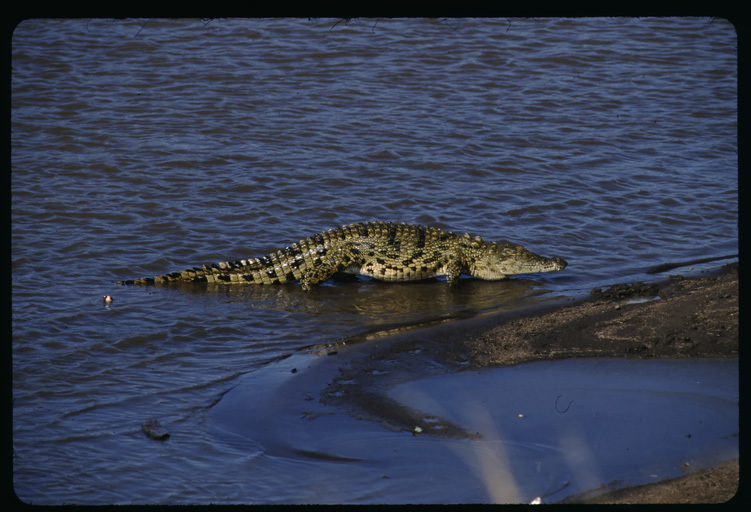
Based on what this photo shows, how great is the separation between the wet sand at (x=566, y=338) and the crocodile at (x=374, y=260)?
1319mm

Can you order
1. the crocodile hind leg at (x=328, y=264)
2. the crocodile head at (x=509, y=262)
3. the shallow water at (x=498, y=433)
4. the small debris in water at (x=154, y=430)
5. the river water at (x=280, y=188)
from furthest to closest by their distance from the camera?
the crocodile head at (x=509, y=262), the crocodile hind leg at (x=328, y=264), the river water at (x=280, y=188), the small debris in water at (x=154, y=430), the shallow water at (x=498, y=433)

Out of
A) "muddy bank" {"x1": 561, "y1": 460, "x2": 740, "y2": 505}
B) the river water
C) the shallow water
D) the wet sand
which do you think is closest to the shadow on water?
the river water

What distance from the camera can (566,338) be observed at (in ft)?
23.7

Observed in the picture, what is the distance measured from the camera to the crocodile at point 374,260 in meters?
9.09

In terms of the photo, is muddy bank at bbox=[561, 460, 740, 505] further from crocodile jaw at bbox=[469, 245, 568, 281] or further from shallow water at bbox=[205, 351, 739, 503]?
crocodile jaw at bbox=[469, 245, 568, 281]

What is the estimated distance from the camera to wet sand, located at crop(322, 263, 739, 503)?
650 centimetres

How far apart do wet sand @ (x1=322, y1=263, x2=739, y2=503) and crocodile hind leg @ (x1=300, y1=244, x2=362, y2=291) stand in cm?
173

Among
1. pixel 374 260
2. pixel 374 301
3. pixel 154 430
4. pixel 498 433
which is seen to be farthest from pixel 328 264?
pixel 498 433

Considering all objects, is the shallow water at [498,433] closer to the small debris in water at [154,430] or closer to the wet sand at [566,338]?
the wet sand at [566,338]

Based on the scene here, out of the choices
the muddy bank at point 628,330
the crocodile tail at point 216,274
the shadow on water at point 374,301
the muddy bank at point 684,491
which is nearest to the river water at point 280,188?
the shadow on water at point 374,301

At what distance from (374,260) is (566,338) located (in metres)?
2.69

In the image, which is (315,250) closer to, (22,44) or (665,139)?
(665,139)

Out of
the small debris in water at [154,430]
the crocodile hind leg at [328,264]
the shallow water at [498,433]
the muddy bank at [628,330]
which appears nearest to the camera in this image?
the shallow water at [498,433]

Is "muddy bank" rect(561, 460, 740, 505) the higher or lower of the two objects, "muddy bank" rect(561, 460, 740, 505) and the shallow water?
the higher
